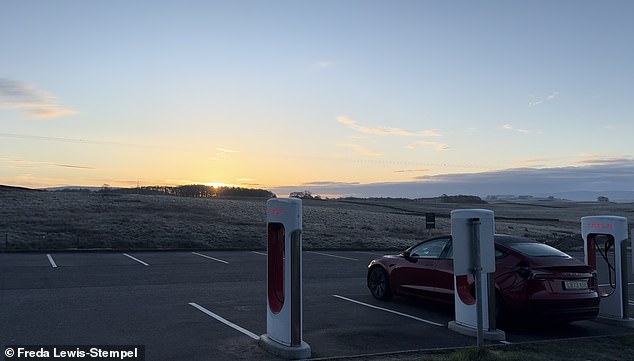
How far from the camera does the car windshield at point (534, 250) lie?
872 centimetres

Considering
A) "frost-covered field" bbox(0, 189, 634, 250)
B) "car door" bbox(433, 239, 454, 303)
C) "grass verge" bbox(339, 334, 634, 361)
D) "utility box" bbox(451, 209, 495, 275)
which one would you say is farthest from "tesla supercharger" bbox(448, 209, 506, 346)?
"frost-covered field" bbox(0, 189, 634, 250)

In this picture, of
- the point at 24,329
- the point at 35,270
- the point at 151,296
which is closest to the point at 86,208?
the point at 35,270

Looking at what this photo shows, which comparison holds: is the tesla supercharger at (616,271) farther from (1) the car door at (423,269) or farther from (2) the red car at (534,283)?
(1) the car door at (423,269)

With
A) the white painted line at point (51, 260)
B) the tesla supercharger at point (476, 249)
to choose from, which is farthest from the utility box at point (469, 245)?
the white painted line at point (51, 260)

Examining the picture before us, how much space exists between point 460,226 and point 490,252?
523mm

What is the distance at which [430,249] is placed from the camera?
10172mm

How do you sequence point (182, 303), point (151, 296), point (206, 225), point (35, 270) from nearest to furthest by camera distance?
point (182, 303) < point (151, 296) < point (35, 270) < point (206, 225)

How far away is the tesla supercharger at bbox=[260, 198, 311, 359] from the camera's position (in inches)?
261

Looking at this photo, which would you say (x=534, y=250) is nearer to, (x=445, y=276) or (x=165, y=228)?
(x=445, y=276)

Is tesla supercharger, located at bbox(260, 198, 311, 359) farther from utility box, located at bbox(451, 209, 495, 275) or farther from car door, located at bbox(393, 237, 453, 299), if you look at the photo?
car door, located at bbox(393, 237, 453, 299)

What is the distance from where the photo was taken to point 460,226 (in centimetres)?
713

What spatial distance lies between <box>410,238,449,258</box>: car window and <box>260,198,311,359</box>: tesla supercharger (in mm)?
3873

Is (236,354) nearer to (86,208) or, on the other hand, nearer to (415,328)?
(415,328)

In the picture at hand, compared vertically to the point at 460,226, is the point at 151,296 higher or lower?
lower
